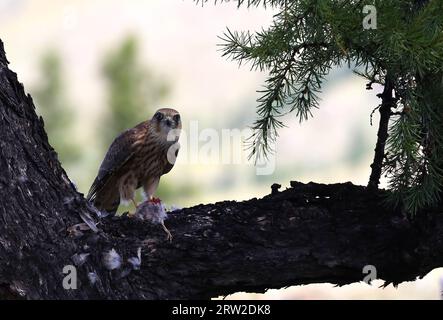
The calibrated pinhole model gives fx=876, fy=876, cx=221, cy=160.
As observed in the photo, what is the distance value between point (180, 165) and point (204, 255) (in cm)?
998

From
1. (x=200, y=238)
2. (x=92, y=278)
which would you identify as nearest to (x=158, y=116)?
(x=200, y=238)

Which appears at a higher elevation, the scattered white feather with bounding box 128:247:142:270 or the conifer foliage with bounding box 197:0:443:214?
the conifer foliage with bounding box 197:0:443:214

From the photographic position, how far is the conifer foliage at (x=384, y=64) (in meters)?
3.41

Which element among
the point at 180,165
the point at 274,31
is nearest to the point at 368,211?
the point at 274,31

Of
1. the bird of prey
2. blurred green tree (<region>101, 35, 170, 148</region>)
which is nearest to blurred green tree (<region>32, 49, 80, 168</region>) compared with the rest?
blurred green tree (<region>101, 35, 170, 148</region>)

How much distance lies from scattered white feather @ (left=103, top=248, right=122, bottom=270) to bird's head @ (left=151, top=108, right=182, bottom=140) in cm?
183

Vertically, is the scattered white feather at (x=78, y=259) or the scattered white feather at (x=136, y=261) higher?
the scattered white feather at (x=78, y=259)

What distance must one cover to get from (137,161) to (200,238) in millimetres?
1685

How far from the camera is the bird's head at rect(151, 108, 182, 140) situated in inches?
209

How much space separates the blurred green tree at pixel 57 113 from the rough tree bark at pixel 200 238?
10.1m

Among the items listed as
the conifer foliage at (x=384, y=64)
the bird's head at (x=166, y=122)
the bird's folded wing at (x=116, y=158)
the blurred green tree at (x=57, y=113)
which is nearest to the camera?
the conifer foliage at (x=384, y=64)

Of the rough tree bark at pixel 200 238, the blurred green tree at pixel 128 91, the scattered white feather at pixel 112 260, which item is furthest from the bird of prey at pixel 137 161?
the blurred green tree at pixel 128 91

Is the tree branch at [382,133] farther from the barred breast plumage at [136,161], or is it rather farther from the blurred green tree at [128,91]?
the blurred green tree at [128,91]

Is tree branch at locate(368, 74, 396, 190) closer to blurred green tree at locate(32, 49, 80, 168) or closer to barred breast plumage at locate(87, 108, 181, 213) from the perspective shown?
barred breast plumage at locate(87, 108, 181, 213)
